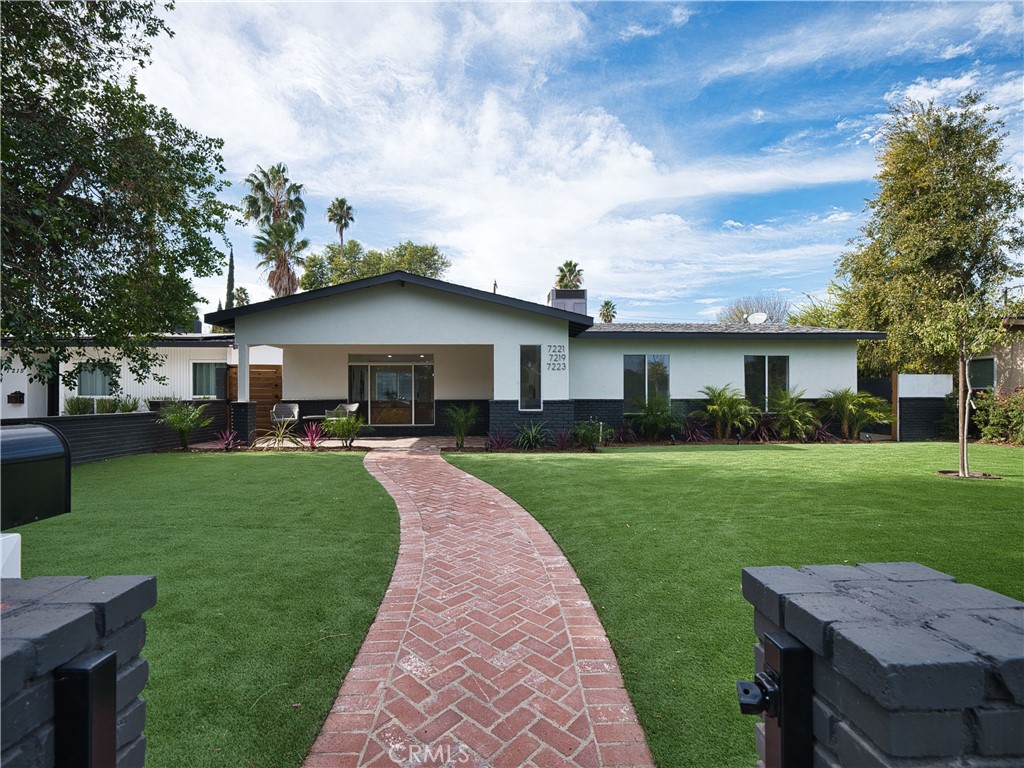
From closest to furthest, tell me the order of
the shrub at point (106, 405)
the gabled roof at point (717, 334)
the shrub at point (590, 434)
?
the shrub at point (590, 434)
the gabled roof at point (717, 334)
the shrub at point (106, 405)

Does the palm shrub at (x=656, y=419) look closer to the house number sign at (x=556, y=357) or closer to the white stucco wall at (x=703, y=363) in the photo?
the white stucco wall at (x=703, y=363)

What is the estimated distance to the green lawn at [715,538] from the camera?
248 centimetres

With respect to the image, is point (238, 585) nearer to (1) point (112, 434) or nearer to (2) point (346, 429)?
(2) point (346, 429)

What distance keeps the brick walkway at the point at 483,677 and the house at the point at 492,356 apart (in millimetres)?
8512

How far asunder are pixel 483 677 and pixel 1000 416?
17100mm

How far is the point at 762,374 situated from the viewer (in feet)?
48.4

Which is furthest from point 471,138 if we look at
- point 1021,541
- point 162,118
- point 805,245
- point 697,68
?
point 805,245

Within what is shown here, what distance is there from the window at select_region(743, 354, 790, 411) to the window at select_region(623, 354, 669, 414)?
2465 mm

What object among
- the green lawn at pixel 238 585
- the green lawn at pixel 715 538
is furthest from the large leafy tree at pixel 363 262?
the green lawn at pixel 238 585

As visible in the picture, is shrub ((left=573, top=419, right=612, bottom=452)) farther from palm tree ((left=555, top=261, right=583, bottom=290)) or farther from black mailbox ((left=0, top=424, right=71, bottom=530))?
palm tree ((left=555, top=261, right=583, bottom=290))

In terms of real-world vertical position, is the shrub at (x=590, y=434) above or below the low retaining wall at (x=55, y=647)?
below

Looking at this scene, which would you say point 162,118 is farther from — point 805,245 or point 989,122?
point 805,245

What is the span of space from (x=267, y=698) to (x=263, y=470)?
A: 725 centimetres

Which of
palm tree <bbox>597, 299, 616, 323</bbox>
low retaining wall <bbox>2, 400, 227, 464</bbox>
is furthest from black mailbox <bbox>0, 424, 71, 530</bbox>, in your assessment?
palm tree <bbox>597, 299, 616, 323</bbox>
